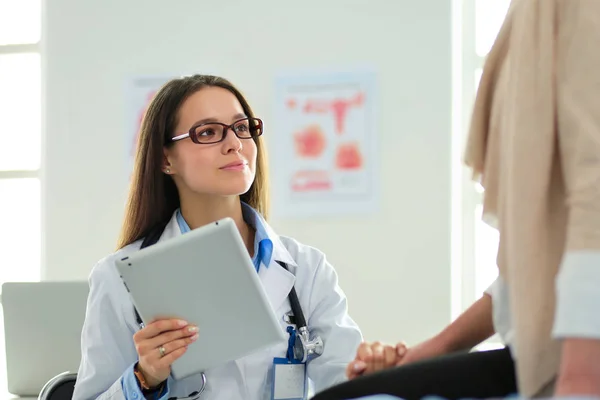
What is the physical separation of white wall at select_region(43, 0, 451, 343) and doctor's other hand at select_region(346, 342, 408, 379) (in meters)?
2.49

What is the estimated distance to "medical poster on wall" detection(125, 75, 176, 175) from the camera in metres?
4.05

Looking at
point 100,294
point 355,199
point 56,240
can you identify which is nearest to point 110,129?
point 56,240

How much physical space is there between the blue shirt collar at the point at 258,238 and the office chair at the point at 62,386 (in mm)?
476

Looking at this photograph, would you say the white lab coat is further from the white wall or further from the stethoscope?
the white wall

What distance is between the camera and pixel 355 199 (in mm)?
3838

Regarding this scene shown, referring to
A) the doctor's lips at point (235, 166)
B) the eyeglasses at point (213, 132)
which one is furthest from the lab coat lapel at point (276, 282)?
the eyeglasses at point (213, 132)

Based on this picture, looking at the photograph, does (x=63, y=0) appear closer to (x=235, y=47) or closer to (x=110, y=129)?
(x=110, y=129)

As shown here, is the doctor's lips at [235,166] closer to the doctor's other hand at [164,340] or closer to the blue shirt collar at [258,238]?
the blue shirt collar at [258,238]

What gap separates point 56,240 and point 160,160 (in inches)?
87.1

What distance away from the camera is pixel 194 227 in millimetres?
2104

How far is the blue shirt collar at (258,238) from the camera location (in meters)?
2.03

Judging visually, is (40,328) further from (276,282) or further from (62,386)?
(276,282)

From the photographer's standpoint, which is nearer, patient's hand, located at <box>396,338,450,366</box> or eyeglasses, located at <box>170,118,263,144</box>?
patient's hand, located at <box>396,338,450,366</box>

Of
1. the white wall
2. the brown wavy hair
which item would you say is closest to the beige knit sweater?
the brown wavy hair
